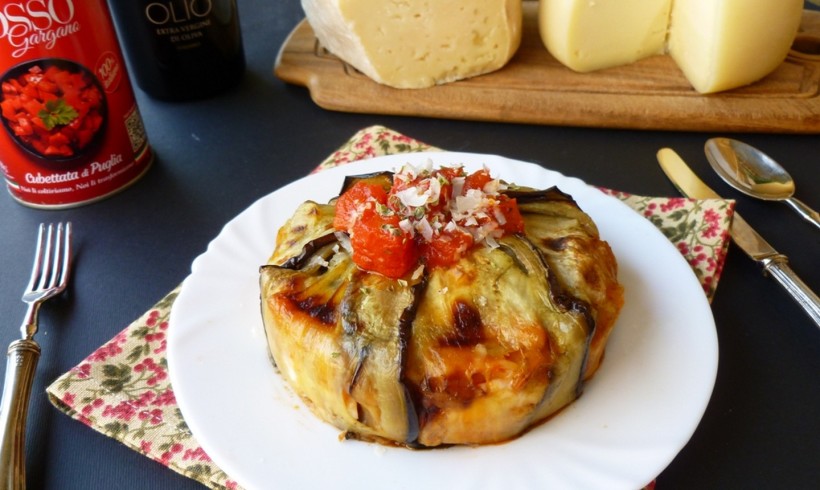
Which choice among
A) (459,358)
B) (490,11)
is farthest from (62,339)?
(490,11)

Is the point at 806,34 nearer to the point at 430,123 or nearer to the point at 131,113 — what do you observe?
the point at 430,123

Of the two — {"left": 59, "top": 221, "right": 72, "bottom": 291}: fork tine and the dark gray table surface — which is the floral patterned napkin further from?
{"left": 59, "top": 221, "right": 72, "bottom": 291}: fork tine

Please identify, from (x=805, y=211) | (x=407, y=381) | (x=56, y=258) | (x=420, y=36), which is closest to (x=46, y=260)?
(x=56, y=258)

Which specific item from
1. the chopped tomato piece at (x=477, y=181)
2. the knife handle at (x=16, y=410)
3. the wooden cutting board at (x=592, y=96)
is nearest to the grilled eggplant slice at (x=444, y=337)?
the chopped tomato piece at (x=477, y=181)

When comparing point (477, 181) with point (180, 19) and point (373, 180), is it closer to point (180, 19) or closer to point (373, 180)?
point (373, 180)

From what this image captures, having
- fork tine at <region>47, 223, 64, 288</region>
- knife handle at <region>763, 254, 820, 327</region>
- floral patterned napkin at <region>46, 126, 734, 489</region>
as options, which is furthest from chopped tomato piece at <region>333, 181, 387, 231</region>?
knife handle at <region>763, 254, 820, 327</region>

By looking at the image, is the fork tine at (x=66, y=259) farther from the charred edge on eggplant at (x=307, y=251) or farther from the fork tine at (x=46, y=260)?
the charred edge on eggplant at (x=307, y=251)
